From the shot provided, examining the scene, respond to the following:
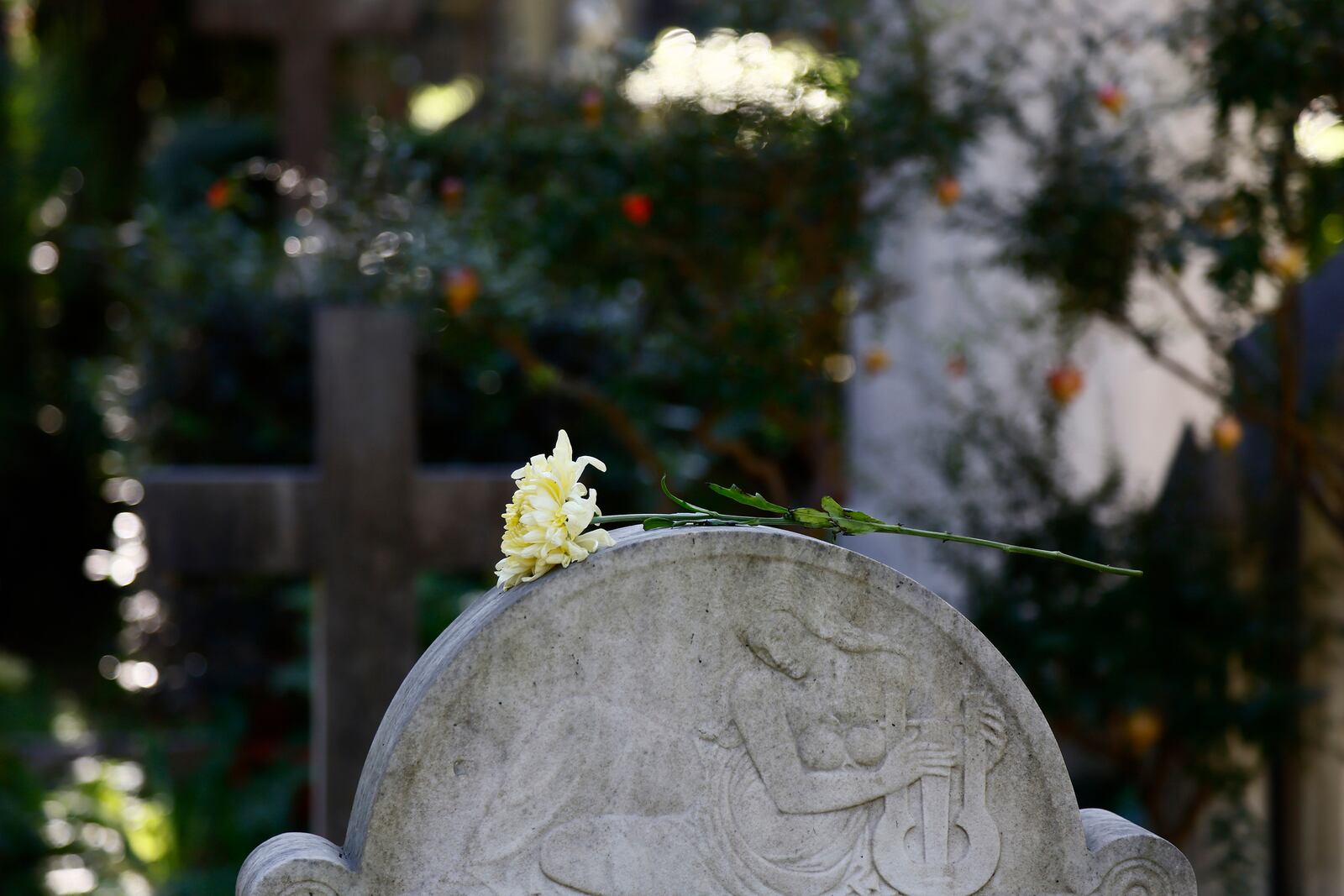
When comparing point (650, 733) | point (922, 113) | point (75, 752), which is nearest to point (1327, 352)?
point (922, 113)

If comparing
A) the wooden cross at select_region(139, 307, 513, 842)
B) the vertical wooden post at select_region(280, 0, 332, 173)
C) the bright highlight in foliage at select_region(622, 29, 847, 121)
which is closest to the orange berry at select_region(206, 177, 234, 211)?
the wooden cross at select_region(139, 307, 513, 842)

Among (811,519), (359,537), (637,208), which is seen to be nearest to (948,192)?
(637,208)

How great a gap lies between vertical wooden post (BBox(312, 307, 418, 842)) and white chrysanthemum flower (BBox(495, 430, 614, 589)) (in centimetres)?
215

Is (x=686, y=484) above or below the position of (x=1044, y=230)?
below

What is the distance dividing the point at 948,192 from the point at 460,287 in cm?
144

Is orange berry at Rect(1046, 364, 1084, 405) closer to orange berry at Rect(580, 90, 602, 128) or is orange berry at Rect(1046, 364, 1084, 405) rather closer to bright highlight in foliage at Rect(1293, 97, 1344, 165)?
bright highlight in foliage at Rect(1293, 97, 1344, 165)

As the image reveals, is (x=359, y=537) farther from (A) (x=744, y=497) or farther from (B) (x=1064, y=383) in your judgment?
(A) (x=744, y=497)

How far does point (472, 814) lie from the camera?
174 centimetres

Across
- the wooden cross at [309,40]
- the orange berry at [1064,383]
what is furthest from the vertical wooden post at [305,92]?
the orange berry at [1064,383]

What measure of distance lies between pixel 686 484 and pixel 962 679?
11.2 ft

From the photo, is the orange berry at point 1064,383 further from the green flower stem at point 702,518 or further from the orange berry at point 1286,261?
the green flower stem at point 702,518

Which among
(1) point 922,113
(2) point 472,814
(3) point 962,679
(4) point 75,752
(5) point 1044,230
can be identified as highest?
(1) point 922,113

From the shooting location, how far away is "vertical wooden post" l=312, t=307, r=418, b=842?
3.85 metres

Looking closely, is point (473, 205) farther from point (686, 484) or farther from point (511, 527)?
point (511, 527)
